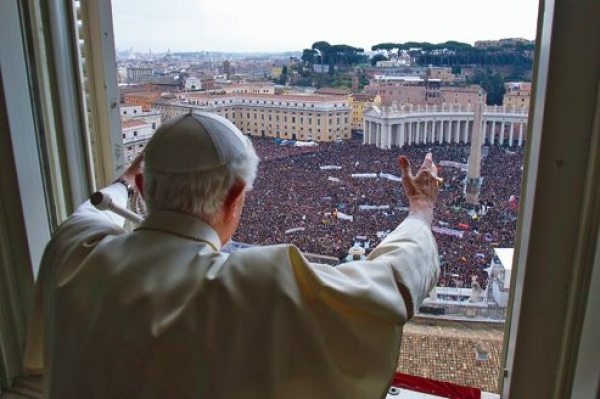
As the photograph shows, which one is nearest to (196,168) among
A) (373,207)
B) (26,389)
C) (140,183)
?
(140,183)

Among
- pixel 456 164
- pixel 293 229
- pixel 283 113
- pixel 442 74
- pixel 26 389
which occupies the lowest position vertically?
pixel 26 389

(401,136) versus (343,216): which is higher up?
(401,136)

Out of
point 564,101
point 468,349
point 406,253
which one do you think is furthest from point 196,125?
point 468,349

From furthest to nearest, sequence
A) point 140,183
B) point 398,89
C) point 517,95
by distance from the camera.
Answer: point 398,89 < point 517,95 < point 140,183

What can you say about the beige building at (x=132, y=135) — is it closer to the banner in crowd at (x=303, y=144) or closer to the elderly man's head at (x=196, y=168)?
the banner in crowd at (x=303, y=144)

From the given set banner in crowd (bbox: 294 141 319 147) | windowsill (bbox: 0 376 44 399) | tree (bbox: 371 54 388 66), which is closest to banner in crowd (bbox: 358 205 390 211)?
banner in crowd (bbox: 294 141 319 147)

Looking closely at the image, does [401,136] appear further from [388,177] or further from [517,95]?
[517,95]

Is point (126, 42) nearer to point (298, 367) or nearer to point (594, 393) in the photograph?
point (298, 367)
